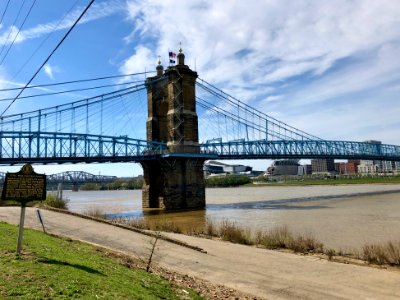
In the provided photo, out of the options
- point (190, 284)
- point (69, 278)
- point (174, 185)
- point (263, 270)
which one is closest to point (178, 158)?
point (174, 185)

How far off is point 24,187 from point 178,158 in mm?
42726

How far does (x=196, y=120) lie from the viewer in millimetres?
54562

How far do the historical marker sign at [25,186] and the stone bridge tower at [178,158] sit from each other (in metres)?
40.8

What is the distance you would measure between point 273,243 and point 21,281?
12064 mm

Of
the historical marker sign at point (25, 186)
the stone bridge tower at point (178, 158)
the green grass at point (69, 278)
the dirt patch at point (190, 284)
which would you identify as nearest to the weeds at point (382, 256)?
the dirt patch at point (190, 284)

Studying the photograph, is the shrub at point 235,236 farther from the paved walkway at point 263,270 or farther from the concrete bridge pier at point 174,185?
the concrete bridge pier at point 174,185

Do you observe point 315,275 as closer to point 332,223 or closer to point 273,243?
point 273,243

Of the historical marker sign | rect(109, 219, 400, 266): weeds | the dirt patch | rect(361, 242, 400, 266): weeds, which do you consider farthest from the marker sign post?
rect(361, 242, 400, 266): weeds

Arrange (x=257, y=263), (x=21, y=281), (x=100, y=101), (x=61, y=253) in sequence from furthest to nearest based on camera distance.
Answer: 1. (x=100, y=101)
2. (x=257, y=263)
3. (x=61, y=253)
4. (x=21, y=281)

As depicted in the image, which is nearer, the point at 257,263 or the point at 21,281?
the point at 21,281

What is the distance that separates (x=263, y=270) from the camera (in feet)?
38.6

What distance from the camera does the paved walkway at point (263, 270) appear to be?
9547mm

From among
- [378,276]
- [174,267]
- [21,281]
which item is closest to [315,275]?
[378,276]

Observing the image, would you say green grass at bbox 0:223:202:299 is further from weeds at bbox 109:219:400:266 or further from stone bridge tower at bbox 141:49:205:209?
stone bridge tower at bbox 141:49:205:209
